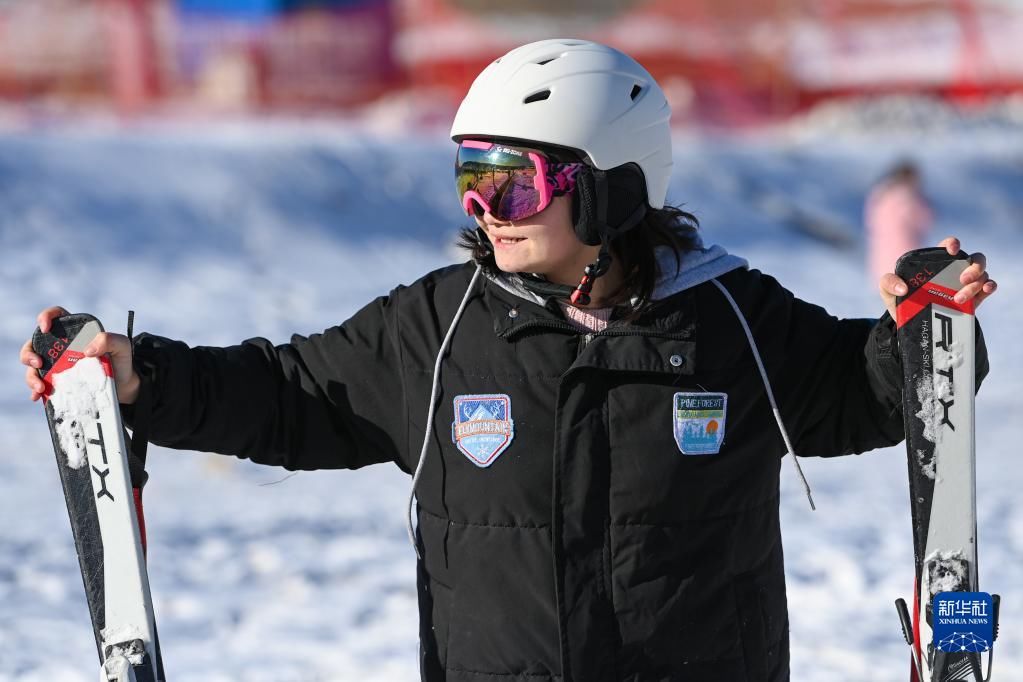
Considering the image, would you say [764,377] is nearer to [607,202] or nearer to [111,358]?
[607,202]

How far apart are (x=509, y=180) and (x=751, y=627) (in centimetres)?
95

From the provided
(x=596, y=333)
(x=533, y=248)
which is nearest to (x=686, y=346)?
(x=596, y=333)

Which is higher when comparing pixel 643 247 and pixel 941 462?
pixel 643 247

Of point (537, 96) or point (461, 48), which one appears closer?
point (537, 96)

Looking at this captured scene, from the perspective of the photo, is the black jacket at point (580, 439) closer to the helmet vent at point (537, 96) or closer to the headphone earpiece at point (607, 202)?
the headphone earpiece at point (607, 202)

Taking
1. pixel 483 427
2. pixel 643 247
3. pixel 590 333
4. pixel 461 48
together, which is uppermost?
pixel 461 48

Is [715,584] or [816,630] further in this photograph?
[816,630]

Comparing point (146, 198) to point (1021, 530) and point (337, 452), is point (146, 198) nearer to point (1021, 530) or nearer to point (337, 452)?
point (1021, 530)

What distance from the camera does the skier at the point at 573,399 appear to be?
2.33 metres

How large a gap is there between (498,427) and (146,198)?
1233 cm

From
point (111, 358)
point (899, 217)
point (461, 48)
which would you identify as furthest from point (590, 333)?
point (461, 48)

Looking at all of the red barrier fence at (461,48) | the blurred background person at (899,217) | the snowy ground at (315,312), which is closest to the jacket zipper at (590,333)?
the snowy ground at (315,312)

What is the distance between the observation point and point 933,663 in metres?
2.42

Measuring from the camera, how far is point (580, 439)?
2330 millimetres
